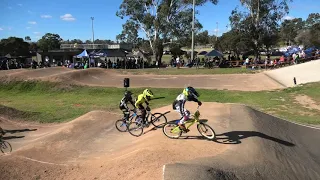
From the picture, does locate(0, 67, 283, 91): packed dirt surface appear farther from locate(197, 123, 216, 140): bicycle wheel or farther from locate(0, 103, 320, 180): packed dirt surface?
locate(197, 123, 216, 140): bicycle wheel

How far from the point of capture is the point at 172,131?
1041cm

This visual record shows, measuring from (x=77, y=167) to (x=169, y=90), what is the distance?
15.5m

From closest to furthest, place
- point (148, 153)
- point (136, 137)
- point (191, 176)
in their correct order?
point (191, 176) < point (148, 153) < point (136, 137)

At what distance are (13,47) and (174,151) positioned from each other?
70.9 m

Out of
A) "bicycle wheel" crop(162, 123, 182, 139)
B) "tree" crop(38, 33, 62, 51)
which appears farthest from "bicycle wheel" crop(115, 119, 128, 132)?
"tree" crop(38, 33, 62, 51)

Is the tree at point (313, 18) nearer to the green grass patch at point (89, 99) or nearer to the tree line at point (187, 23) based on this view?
the tree line at point (187, 23)

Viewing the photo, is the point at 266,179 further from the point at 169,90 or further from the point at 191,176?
the point at 169,90

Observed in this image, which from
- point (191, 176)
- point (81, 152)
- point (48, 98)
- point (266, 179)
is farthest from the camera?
point (48, 98)

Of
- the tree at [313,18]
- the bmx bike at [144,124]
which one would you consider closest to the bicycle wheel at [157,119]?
the bmx bike at [144,124]

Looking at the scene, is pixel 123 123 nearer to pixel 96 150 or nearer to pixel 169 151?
pixel 96 150

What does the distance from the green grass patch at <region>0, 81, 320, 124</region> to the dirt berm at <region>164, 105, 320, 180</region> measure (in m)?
3.17

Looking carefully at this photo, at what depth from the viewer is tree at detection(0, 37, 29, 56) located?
6825cm

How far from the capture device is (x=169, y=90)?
23594mm

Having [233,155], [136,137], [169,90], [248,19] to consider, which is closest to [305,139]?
[233,155]
